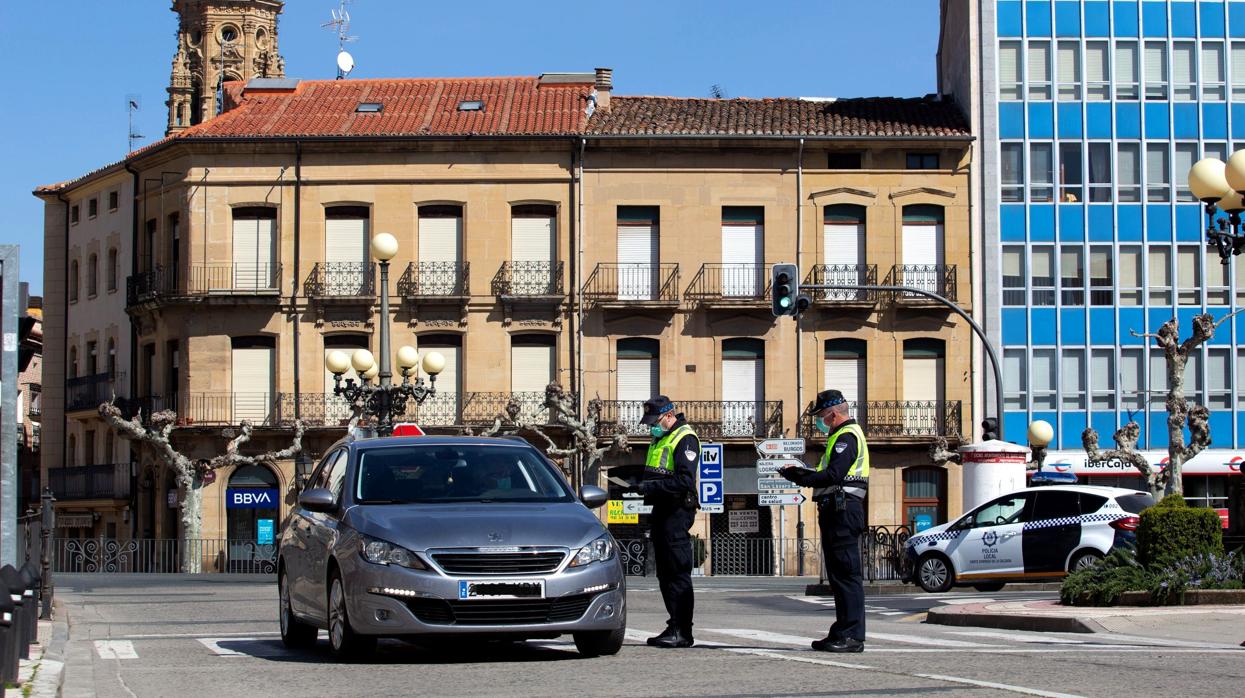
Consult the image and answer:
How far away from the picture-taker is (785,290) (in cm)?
3394

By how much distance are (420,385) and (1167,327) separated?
14.2 meters

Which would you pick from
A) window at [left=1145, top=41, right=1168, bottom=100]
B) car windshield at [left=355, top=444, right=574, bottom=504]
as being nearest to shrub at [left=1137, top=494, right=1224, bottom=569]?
car windshield at [left=355, top=444, right=574, bottom=504]

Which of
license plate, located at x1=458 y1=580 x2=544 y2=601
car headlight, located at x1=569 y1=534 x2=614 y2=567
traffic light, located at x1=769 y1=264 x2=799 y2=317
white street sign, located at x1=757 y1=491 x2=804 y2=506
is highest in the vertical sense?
traffic light, located at x1=769 y1=264 x2=799 y2=317

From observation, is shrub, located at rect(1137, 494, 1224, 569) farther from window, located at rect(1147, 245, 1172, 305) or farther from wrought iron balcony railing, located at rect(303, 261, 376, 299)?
window, located at rect(1147, 245, 1172, 305)

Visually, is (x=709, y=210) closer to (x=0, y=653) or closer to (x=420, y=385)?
(x=420, y=385)

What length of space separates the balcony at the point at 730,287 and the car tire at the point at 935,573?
21629mm

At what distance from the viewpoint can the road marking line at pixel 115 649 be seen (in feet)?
45.2

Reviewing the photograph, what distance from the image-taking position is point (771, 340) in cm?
5009

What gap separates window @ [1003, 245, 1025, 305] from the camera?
5231 centimetres

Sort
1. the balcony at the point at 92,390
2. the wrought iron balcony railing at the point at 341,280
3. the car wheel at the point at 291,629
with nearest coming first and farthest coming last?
1. the car wheel at the point at 291,629
2. the wrought iron balcony railing at the point at 341,280
3. the balcony at the point at 92,390

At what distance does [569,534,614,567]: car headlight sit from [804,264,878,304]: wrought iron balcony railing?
124ft

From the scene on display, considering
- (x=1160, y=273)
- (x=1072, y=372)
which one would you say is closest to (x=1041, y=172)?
(x=1160, y=273)

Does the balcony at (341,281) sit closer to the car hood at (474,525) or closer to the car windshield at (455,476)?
the car windshield at (455,476)

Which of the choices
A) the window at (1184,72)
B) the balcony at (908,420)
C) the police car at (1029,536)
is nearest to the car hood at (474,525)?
the police car at (1029,536)
